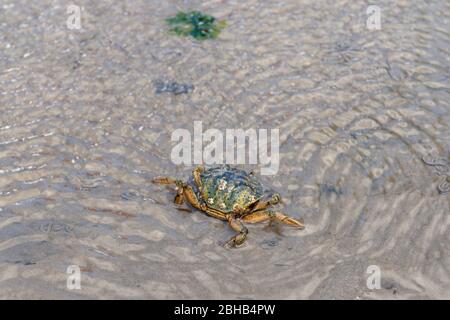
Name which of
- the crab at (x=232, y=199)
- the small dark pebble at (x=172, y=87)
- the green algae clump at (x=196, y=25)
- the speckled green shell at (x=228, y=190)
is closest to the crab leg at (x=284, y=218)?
the crab at (x=232, y=199)

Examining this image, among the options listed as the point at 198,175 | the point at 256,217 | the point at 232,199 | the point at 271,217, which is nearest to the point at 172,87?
the point at 198,175

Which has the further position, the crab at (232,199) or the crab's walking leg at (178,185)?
the crab's walking leg at (178,185)

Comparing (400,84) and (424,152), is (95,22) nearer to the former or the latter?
(400,84)

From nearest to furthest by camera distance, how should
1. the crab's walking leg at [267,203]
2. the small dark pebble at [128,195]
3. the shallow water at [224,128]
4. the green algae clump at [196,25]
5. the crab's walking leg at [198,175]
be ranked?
1. the shallow water at [224,128]
2. the crab's walking leg at [267,203]
3. the crab's walking leg at [198,175]
4. the small dark pebble at [128,195]
5. the green algae clump at [196,25]

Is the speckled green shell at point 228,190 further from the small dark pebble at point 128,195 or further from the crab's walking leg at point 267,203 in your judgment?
the small dark pebble at point 128,195

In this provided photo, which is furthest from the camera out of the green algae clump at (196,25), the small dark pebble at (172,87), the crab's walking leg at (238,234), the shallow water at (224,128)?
the green algae clump at (196,25)

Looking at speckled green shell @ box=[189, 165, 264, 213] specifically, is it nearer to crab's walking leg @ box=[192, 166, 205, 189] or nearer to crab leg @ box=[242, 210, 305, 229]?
crab's walking leg @ box=[192, 166, 205, 189]

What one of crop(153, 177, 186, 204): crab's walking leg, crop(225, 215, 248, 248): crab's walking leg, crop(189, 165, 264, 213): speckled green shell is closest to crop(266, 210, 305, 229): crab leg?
crop(189, 165, 264, 213): speckled green shell

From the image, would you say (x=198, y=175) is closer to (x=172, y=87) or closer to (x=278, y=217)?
(x=278, y=217)
